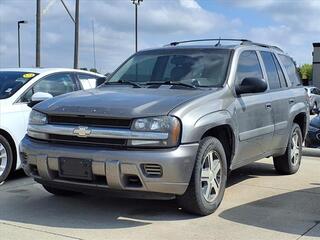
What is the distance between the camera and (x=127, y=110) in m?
5.15

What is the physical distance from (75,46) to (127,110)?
18076mm

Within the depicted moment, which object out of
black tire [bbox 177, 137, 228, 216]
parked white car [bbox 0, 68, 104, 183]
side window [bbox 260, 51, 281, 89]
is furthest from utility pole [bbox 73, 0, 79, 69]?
black tire [bbox 177, 137, 228, 216]

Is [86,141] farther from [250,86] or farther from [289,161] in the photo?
[289,161]

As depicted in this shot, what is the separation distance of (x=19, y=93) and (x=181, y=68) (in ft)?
7.81

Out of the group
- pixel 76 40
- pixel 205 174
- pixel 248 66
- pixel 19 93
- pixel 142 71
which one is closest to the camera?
pixel 205 174

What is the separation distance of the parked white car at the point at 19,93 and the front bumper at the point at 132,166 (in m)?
1.92

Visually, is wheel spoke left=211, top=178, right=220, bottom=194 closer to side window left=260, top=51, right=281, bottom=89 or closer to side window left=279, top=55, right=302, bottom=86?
side window left=260, top=51, right=281, bottom=89

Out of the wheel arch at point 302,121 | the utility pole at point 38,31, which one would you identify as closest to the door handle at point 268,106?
the wheel arch at point 302,121

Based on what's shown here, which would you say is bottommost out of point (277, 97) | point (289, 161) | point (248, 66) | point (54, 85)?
point (289, 161)

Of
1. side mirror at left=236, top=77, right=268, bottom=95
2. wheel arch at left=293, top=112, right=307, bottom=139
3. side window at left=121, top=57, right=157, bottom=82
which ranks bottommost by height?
wheel arch at left=293, top=112, right=307, bottom=139

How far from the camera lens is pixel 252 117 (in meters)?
6.48

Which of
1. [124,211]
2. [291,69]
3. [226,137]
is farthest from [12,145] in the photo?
[291,69]

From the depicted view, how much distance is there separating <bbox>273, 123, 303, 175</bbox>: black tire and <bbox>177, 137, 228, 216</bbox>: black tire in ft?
7.67

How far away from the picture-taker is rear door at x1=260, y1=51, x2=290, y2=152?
716 cm
